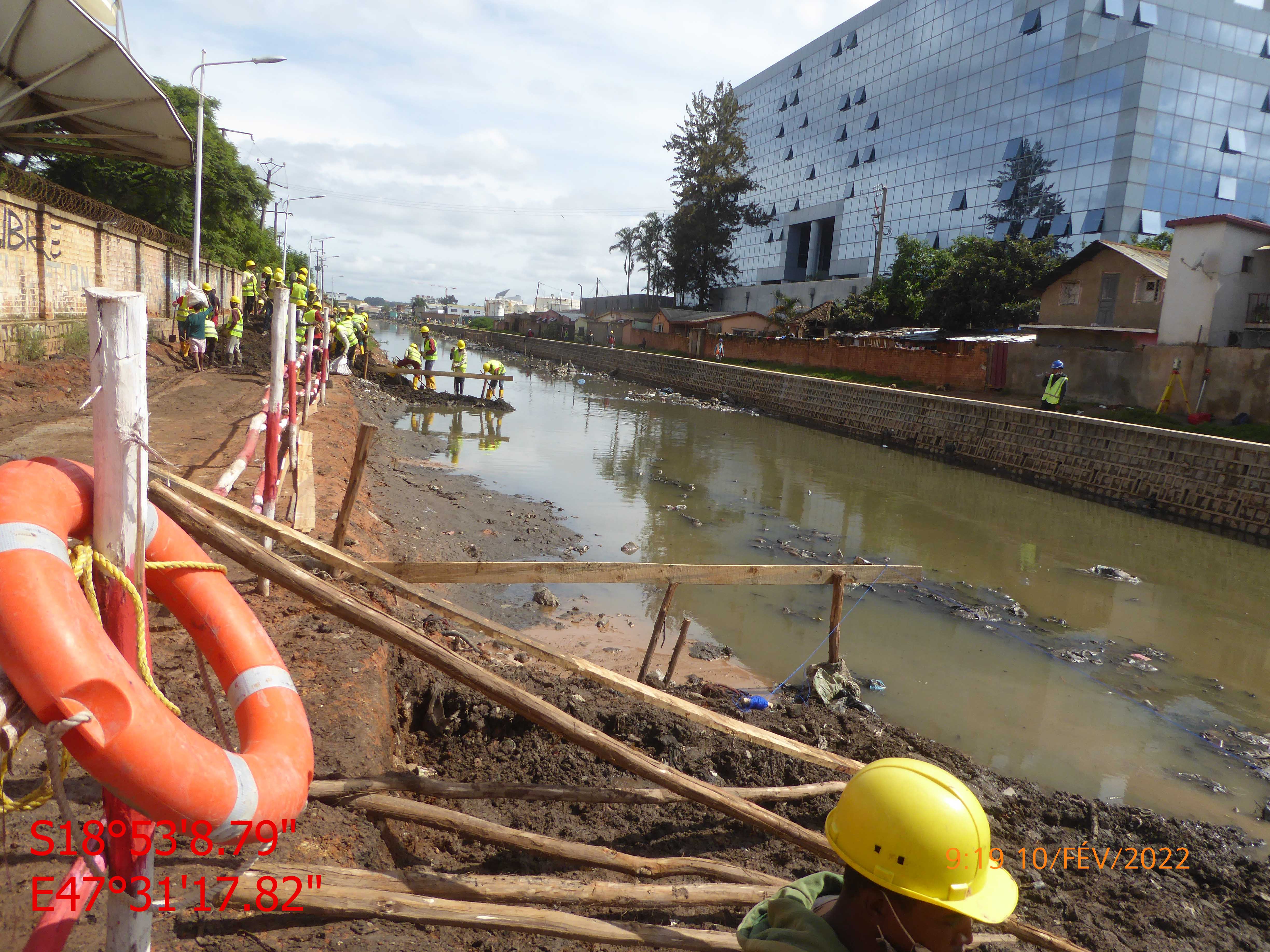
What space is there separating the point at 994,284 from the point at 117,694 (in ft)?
112

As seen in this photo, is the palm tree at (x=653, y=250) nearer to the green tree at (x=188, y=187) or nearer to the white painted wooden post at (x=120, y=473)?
the green tree at (x=188, y=187)

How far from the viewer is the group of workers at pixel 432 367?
22016 mm

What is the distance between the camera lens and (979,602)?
9.47 metres

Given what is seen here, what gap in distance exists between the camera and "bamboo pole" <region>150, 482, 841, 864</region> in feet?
7.45

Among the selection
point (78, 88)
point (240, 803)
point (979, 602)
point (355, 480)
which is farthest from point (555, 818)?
point (78, 88)

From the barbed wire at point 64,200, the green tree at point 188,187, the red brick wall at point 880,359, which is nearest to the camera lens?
the barbed wire at point 64,200

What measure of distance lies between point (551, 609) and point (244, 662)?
20.7 feet

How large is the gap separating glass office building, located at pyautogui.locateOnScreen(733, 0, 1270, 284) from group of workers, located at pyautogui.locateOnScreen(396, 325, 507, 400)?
28.6 metres

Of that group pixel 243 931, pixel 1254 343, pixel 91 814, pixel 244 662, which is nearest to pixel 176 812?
pixel 244 662

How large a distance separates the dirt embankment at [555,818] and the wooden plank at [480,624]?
0.46 meters

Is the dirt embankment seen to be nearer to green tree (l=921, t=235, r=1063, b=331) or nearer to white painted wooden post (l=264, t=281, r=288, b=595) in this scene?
white painted wooden post (l=264, t=281, r=288, b=595)

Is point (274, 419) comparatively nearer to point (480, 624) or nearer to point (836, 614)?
point (480, 624)
